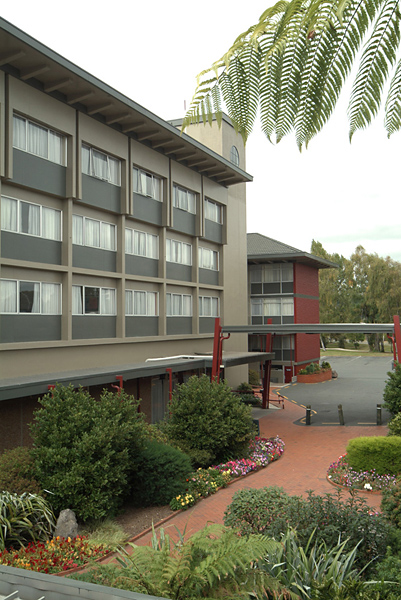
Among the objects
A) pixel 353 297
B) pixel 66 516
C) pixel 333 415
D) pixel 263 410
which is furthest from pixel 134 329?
pixel 353 297

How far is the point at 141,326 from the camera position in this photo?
2577cm

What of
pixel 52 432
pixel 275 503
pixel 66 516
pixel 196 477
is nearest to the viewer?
pixel 275 503

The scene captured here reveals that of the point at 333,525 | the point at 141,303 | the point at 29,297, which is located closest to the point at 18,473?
the point at 333,525

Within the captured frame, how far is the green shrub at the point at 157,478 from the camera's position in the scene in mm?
13202

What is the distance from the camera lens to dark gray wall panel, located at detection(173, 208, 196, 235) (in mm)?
28602

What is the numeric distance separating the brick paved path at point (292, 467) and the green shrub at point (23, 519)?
1.97m

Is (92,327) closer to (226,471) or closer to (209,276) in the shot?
(226,471)

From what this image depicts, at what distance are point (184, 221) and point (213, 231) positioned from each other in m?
3.57

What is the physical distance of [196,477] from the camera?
Answer: 1456 centimetres

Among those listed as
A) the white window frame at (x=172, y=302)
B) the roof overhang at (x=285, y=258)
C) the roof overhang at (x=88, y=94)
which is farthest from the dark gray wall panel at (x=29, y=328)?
the roof overhang at (x=285, y=258)

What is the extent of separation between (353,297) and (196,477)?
69.4m

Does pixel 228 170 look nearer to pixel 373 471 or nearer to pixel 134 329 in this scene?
pixel 134 329

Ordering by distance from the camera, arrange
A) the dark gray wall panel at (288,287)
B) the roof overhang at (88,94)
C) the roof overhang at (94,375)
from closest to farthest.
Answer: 1. the roof overhang at (94,375)
2. the roof overhang at (88,94)
3. the dark gray wall panel at (288,287)

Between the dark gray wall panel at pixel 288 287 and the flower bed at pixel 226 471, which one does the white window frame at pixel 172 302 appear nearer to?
the flower bed at pixel 226 471
